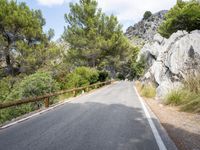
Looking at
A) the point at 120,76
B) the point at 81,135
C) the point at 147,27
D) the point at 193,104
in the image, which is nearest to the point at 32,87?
the point at 81,135

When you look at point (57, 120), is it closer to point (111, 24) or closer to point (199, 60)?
point (199, 60)

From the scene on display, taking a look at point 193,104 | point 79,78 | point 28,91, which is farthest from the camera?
point 79,78

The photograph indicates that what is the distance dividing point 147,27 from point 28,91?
108468 mm

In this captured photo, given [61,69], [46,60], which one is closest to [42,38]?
[46,60]

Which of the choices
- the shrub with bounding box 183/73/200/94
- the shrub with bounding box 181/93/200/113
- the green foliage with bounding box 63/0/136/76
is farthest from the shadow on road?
the green foliage with bounding box 63/0/136/76

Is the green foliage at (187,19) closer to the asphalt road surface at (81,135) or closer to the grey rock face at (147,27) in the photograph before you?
the asphalt road surface at (81,135)

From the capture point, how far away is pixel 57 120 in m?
7.50

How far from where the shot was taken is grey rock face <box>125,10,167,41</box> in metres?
109

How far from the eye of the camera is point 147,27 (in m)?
114

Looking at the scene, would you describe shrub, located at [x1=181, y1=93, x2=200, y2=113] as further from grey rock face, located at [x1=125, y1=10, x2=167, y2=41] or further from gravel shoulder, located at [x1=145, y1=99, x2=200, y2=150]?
grey rock face, located at [x1=125, y1=10, x2=167, y2=41]

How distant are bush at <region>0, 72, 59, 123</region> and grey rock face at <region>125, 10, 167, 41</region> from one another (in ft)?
325

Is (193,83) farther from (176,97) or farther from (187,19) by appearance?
(187,19)

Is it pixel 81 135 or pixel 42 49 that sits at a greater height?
pixel 42 49

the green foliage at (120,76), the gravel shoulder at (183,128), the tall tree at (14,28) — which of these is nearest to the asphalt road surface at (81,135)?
the gravel shoulder at (183,128)
